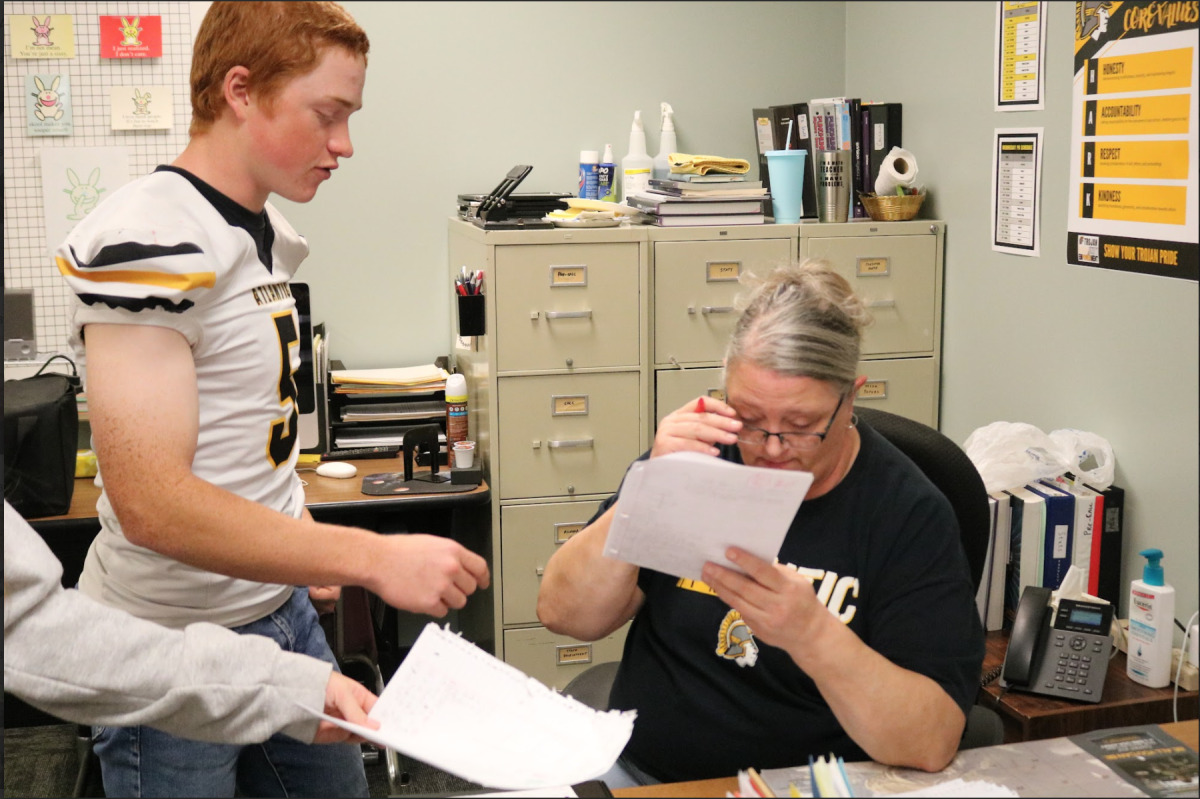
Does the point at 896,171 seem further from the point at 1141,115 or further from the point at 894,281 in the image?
the point at 1141,115

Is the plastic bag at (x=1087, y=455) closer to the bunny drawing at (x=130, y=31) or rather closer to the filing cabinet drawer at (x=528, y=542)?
the filing cabinet drawer at (x=528, y=542)

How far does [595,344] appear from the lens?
279 centimetres

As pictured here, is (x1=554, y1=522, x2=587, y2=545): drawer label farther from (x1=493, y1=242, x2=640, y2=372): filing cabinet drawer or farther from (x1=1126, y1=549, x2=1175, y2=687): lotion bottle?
(x1=1126, y1=549, x2=1175, y2=687): lotion bottle

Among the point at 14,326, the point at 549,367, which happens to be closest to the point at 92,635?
the point at 549,367

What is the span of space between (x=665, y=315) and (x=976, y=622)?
1.54 metres

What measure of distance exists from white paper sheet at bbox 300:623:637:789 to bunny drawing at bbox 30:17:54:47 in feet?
7.87

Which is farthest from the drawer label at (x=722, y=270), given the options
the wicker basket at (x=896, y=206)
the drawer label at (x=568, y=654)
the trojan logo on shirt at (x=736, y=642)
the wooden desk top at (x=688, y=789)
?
the wooden desk top at (x=688, y=789)

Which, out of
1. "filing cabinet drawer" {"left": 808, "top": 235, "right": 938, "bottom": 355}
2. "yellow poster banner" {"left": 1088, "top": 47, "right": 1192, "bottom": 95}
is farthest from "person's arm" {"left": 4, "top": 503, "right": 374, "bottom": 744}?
"filing cabinet drawer" {"left": 808, "top": 235, "right": 938, "bottom": 355}

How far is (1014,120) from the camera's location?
2.59 meters

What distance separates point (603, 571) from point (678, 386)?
4.61 feet

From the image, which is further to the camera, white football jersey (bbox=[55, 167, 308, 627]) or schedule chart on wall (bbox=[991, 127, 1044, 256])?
schedule chart on wall (bbox=[991, 127, 1044, 256])

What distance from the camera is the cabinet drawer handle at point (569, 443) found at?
280 centimetres

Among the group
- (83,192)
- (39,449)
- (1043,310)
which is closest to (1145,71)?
(1043,310)

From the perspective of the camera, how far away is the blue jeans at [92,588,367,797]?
4.45 ft
